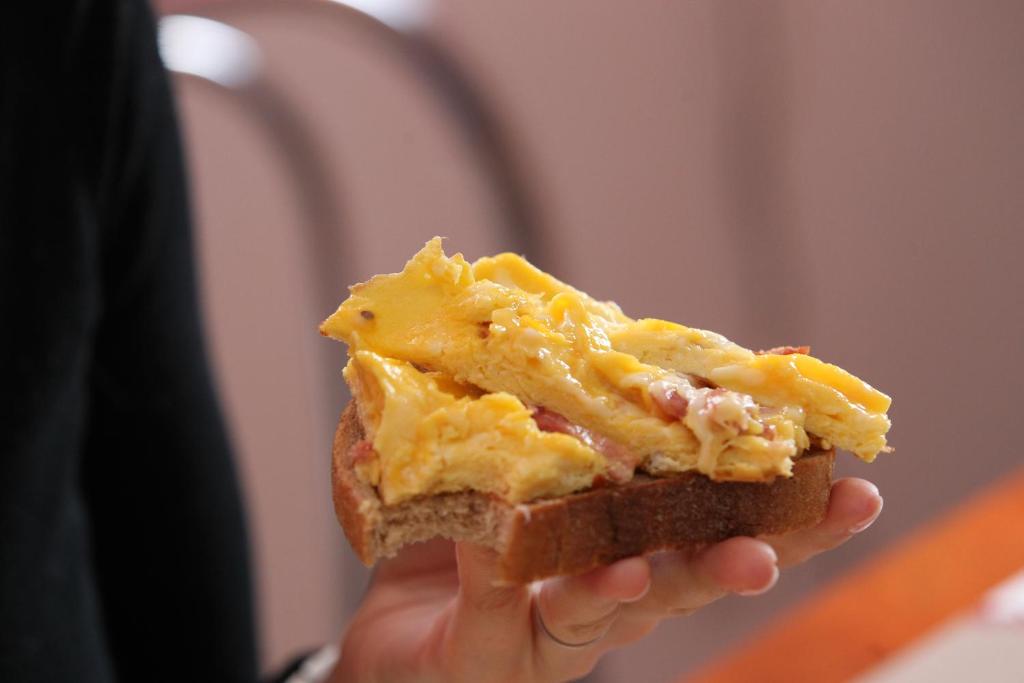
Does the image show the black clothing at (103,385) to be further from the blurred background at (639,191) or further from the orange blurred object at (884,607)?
the orange blurred object at (884,607)

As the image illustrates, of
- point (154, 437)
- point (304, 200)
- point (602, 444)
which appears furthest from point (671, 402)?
point (304, 200)

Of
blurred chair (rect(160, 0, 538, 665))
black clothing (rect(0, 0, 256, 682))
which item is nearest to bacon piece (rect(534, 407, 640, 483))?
blurred chair (rect(160, 0, 538, 665))

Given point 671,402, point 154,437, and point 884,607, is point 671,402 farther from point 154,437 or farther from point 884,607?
point 884,607

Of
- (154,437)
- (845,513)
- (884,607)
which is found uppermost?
(845,513)

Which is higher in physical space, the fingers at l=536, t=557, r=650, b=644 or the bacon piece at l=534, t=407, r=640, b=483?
the bacon piece at l=534, t=407, r=640, b=483

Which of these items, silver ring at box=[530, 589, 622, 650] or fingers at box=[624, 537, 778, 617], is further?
silver ring at box=[530, 589, 622, 650]

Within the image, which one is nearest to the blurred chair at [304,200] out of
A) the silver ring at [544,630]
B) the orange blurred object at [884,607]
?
the silver ring at [544,630]

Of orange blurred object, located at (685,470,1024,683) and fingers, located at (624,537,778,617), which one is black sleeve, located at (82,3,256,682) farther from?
fingers, located at (624,537,778,617)
